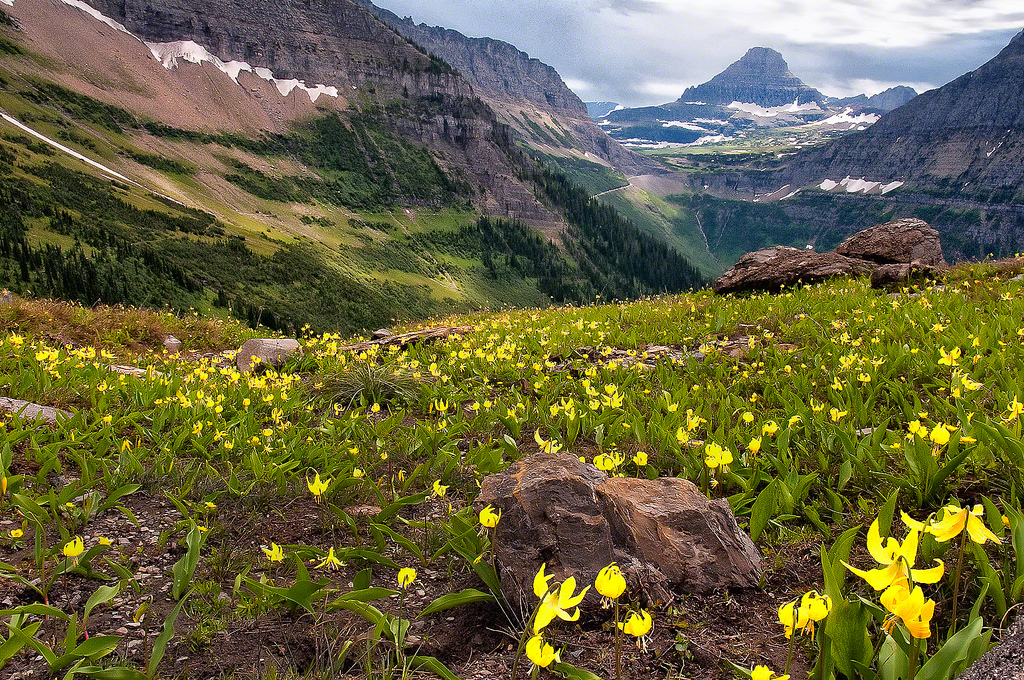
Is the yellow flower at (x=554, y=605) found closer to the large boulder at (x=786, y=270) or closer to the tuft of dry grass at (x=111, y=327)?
the tuft of dry grass at (x=111, y=327)

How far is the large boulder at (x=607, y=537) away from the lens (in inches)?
114

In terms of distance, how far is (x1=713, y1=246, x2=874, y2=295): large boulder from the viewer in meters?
14.1

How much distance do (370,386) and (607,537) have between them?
4548 mm

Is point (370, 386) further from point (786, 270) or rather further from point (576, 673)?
point (786, 270)

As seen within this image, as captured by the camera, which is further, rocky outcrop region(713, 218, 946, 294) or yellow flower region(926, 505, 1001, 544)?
rocky outcrop region(713, 218, 946, 294)

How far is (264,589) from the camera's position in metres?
2.77

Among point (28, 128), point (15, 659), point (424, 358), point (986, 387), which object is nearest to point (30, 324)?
point (424, 358)

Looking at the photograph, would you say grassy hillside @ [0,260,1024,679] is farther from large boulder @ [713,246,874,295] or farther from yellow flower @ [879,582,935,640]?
large boulder @ [713,246,874,295]

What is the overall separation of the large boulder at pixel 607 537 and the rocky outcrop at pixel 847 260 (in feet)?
39.5

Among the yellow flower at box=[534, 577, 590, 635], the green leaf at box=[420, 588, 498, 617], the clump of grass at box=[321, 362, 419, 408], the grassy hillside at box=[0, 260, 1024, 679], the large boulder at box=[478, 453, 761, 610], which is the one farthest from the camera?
the clump of grass at box=[321, 362, 419, 408]

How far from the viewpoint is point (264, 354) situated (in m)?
8.95

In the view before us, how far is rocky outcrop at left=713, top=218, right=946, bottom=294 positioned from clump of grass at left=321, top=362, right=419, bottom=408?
10568mm

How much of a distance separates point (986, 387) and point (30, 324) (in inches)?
567

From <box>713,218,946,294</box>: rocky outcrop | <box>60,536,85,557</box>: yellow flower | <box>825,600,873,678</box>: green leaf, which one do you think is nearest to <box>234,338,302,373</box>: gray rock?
<box>60,536,85,557</box>: yellow flower
